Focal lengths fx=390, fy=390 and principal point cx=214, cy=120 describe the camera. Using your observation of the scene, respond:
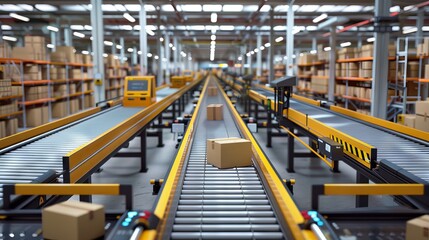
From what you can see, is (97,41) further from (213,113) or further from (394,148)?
(394,148)

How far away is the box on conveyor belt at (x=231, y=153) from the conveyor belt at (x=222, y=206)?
0.07 metres

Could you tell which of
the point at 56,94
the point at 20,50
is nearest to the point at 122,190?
the point at 20,50

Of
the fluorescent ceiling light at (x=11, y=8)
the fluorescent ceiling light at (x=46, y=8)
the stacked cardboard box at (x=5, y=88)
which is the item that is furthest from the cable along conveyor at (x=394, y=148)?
the fluorescent ceiling light at (x=11, y=8)

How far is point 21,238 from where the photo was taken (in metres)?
2.52

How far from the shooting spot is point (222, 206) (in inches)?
120

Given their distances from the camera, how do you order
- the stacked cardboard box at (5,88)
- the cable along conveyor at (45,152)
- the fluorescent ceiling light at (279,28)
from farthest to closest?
the fluorescent ceiling light at (279,28), the stacked cardboard box at (5,88), the cable along conveyor at (45,152)

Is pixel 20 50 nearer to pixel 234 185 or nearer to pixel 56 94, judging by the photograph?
pixel 56 94

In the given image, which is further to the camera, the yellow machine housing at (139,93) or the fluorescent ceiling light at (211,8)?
the fluorescent ceiling light at (211,8)

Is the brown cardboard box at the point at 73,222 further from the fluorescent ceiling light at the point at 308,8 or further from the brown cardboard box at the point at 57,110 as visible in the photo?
the fluorescent ceiling light at the point at 308,8

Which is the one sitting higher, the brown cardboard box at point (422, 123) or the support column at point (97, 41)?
the support column at point (97, 41)

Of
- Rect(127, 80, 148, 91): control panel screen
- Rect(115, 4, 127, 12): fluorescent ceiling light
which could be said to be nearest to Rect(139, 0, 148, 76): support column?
Rect(115, 4, 127, 12): fluorescent ceiling light

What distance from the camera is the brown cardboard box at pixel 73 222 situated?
2148 mm

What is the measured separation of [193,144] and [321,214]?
2.98 metres

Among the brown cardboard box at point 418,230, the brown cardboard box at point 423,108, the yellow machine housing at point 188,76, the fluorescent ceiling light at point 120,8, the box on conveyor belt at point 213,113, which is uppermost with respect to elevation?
the fluorescent ceiling light at point 120,8
